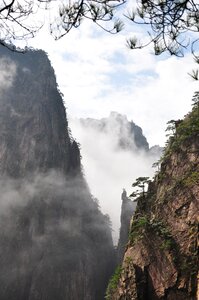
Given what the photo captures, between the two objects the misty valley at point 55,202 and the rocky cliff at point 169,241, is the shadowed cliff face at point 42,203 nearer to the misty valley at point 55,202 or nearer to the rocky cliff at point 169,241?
the misty valley at point 55,202

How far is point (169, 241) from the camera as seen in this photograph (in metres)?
18.1

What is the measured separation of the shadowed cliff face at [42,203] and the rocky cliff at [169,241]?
116 ft

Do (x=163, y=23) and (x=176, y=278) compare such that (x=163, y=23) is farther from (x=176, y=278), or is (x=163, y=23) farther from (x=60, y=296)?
(x=60, y=296)

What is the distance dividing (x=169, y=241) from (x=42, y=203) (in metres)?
44.8

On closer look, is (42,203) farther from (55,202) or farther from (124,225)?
(124,225)

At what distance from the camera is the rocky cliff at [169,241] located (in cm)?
1695

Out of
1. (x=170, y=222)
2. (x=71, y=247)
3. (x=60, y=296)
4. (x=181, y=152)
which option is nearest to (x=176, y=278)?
(x=170, y=222)

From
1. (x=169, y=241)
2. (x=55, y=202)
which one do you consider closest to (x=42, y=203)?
(x=55, y=202)

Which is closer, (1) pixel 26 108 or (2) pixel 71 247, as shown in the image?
(2) pixel 71 247

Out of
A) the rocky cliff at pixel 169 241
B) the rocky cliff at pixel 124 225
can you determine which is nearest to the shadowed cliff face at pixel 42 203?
the rocky cliff at pixel 124 225

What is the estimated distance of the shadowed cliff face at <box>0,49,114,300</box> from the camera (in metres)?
53.3

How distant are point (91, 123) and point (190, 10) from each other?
5271 inches

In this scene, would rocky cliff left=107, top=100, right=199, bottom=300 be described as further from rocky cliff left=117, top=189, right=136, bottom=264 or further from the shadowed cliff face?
rocky cliff left=117, top=189, right=136, bottom=264

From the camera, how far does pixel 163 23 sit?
494 cm
